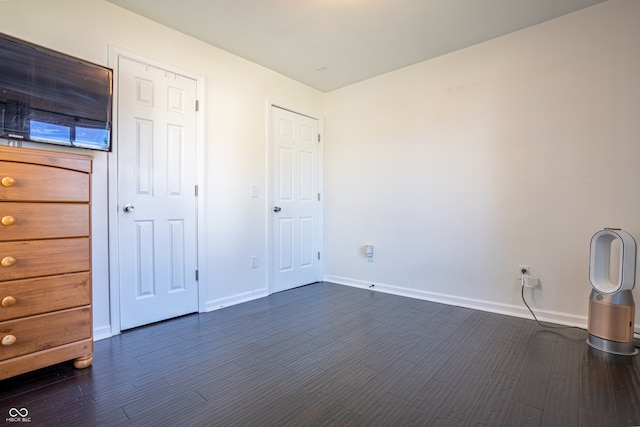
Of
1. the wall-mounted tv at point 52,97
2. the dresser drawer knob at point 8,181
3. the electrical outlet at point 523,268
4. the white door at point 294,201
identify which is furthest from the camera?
the white door at point 294,201

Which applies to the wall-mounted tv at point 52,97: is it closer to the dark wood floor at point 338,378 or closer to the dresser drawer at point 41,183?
the dresser drawer at point 41,183

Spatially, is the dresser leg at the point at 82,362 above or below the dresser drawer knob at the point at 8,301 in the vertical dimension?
below

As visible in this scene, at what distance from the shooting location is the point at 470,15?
246cm

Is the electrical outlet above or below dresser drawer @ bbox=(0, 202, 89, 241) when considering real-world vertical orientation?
below

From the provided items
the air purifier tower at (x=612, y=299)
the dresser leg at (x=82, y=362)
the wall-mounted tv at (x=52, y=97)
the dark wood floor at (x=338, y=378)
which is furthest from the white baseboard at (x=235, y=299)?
the air purifier tower at (x=612, y=299)

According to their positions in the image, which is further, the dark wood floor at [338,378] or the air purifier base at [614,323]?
the air purifier base at [614,323]

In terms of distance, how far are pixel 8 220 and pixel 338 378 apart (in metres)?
1.96

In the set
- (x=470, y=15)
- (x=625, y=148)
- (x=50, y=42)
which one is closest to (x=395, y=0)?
(x=470, y=15)

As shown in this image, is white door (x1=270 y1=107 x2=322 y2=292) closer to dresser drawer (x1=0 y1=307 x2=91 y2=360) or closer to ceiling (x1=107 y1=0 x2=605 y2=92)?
ceiling (x1=107 y1=0 x2=605 y2=92)

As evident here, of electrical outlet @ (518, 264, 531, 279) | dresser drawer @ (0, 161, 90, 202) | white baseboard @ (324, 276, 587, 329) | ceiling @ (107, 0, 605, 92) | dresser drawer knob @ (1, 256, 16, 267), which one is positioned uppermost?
ceiling @ (107, 0, 605, 92)

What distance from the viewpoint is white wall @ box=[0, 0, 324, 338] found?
6.96 feet

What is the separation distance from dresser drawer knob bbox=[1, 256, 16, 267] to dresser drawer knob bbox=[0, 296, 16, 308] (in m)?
0.17

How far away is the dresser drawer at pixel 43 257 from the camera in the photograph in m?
1.61

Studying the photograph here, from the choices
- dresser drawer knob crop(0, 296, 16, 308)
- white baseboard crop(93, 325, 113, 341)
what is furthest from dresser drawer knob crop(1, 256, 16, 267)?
white baseboard crop(93, 325, 113, 341)
